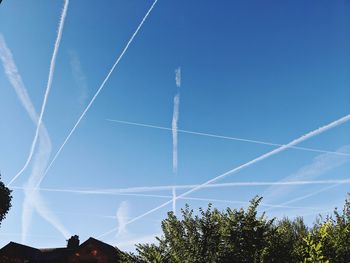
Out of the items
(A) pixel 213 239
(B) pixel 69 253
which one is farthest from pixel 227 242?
(B) pixel 69 253

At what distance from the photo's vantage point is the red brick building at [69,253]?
43125mm

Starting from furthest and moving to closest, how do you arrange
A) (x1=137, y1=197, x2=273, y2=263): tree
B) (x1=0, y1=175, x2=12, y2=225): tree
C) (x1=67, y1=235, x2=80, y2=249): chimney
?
1. (x1=67, y1=235, x2=80, y2=249): chimney
2. (x1=0, y1=175, x2=12, y2=225): tree
3. (x1=137, y1=197, x2=273, y2=263): tree

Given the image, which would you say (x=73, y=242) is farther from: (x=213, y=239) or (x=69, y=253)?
(x=213, y=239)

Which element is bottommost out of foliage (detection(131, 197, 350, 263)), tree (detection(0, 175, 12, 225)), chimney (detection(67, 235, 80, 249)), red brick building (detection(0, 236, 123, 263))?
foliage (detection(131, 197, 350, 263))

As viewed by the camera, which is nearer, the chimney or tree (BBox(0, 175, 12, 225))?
tree (BBox(0, 175, 12, 225))

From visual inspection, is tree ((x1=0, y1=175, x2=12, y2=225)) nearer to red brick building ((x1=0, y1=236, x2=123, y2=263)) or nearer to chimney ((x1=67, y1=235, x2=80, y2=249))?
red brick building ((x1=0, y1=236, x2=123, y2=263))

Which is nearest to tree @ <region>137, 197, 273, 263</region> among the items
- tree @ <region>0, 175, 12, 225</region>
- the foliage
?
the foliage

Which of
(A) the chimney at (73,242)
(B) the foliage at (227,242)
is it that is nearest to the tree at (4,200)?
(A) the chimney at (73,242)

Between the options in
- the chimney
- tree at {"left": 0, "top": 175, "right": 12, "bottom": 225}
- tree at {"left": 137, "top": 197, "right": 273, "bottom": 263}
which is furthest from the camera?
the chimney

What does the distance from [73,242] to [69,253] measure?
2639 mm

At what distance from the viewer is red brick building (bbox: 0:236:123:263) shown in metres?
43.1

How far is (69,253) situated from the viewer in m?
43.6

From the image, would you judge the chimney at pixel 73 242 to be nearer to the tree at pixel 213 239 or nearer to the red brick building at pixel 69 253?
the red brick building at pixel 69 253

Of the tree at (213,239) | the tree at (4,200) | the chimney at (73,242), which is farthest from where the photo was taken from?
the chimney at (73,242)
